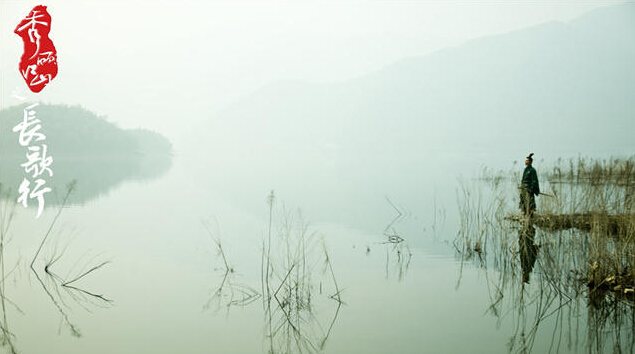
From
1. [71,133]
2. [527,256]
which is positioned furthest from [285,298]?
[71,133]

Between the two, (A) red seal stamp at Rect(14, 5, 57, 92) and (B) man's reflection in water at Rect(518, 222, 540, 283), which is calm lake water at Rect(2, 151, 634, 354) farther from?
(A) red seal stamp at Rect(14, 5, 57, 92)

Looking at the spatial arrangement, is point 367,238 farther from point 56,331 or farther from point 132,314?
point 56,331

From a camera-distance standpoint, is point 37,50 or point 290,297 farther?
point 37,50

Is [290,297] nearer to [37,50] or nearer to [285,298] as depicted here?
[285,298]

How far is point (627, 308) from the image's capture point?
7.39 m

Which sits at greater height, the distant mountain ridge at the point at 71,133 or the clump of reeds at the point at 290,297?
the distant mountain ridge at the point at 71,133

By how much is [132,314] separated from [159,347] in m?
1.56

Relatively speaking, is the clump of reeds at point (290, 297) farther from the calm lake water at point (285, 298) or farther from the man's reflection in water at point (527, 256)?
the man's reflection in water at point (527, 256)

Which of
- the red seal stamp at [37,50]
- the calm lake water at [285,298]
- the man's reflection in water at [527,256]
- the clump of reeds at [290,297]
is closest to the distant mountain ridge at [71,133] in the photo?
the red seal stamp at [37,50]

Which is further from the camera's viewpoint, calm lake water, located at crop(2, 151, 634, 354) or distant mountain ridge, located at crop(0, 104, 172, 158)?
distant mountain ridge, located at crop(0, 104, 172, 158)

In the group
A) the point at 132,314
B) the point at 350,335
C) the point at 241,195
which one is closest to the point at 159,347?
the point at 132,314

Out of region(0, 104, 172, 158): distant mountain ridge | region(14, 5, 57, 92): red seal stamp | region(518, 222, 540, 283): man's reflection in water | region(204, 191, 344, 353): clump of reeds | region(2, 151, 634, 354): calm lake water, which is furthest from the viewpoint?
region(0, 104, 172, 158): distant mountain ridge

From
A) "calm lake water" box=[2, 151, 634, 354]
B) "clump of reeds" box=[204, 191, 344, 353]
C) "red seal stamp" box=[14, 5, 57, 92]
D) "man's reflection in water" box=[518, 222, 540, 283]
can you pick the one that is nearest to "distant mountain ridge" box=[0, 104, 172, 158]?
"red seal stamp" box=[14, 5, 57, 92]

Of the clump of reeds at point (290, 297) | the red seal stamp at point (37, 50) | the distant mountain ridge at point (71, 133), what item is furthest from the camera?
the distant mountain ridge at point (71, 133)
